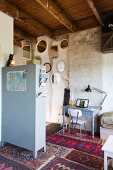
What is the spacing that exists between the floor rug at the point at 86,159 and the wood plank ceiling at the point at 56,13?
2.80m

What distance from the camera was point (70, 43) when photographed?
445 cm

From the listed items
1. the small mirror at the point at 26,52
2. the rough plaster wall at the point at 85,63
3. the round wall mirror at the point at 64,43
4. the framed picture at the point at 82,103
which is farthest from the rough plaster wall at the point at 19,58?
the framed picture at the point at 82,103

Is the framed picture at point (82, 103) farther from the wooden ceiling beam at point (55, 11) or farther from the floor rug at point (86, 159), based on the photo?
the wooden ceiling beam at point (55, 11)

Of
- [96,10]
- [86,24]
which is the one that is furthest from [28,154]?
[86,24]

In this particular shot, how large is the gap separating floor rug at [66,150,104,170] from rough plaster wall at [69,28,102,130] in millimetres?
1445

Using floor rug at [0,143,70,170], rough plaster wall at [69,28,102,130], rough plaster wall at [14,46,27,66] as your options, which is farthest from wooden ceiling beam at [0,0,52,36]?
floor rug at [0,143,70,170]

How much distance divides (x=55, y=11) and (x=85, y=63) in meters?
1.59

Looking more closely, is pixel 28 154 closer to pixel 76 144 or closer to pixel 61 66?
pixel 76 144

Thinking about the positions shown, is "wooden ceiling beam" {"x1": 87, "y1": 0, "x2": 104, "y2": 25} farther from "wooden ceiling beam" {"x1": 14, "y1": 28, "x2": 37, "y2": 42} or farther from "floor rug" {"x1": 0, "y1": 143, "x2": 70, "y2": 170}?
"floor rug" {"x1": 0, "y1": 143, "x2": 70, "y2": 170}

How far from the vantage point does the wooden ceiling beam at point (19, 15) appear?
3078 mm

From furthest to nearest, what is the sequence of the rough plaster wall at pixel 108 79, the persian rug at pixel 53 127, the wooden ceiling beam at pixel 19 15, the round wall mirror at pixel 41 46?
the round wall mirror at pixel 41 46, the persian rug at pixel 53 127, the rough plaster wall at pixel 108 79, the wooden ceiling beam at pixel 19 15

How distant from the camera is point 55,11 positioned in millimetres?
3285

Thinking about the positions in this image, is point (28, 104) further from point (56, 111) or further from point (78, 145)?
point (56, 111)

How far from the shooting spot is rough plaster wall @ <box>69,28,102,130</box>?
4031mm
